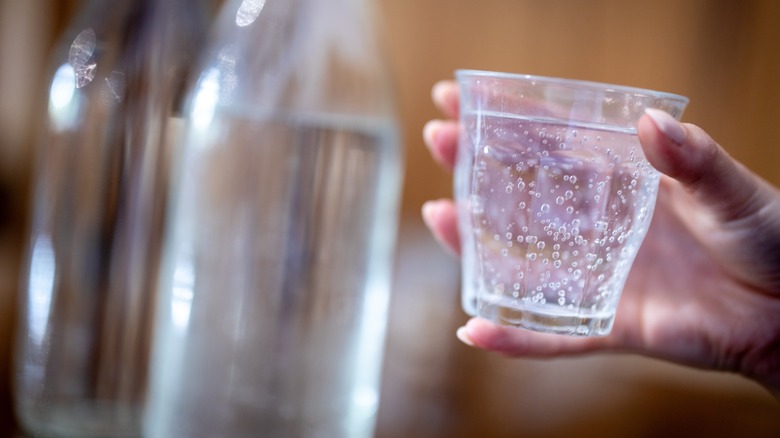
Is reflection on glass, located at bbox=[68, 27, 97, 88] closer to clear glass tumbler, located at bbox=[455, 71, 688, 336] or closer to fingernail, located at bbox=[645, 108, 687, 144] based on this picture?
clear glass tumbler, located at bbox=[455, 71, 688, 336]

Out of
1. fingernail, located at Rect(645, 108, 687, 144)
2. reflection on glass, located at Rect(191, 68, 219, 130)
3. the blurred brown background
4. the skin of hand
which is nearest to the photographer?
fingernail, located at Rect(645, 108, 687, 144)

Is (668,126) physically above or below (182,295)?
above

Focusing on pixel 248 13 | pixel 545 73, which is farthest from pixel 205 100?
pixel 545 73

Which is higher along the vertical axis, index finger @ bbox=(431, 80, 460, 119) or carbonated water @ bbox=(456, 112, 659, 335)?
index finger @ bbox=(431, 80, 460, 119)

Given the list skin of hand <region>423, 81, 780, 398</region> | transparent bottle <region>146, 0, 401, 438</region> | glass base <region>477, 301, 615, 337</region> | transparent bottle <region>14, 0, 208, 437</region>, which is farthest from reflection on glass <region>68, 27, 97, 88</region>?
glass base <region>477, 301, 615, 337</region>

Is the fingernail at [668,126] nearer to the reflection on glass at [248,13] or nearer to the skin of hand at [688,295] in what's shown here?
the skin of hand at [688,295]

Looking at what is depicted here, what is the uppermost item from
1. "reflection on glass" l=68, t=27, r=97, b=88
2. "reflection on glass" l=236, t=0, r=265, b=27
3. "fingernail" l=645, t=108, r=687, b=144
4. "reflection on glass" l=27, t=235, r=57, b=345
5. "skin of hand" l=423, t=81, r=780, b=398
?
"reflection on glass" l=236, t=0, r=265, b=27

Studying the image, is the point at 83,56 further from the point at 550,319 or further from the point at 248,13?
the point at 550,319

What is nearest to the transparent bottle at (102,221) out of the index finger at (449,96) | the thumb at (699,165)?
the index finger at (449,96)
